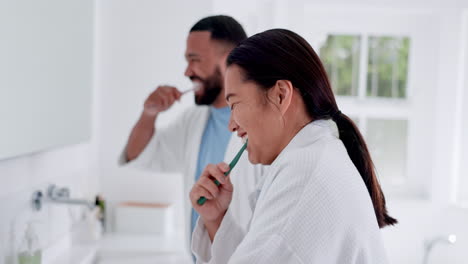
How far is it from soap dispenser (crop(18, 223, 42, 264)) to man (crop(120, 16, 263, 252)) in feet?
1.49

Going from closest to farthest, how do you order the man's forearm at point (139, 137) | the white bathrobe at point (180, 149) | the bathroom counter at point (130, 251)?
the white bathrobe at point (180, 149) → the man's forearm at point (139, 137) → the bathroom counter at point (130, 251)

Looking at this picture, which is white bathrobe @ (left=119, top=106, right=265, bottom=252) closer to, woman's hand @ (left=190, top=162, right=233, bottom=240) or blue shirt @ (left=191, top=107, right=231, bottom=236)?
blue shirt @ (left=191, top=107, right=231, bottom=236)

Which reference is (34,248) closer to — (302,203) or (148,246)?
(148,246)

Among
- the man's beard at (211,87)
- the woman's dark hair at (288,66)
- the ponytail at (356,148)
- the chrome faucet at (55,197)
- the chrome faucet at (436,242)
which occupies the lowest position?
the chrome faucet at (436,242)

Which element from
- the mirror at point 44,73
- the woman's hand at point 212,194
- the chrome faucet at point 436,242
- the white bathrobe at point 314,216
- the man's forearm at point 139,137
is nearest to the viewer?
the white bathrobe at point 314,216

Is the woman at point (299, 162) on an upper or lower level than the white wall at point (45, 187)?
upper

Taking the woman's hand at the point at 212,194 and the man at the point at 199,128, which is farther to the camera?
the man at the point at 199,128

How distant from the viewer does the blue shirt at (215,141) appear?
5.77 ft

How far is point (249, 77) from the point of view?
3.08 ft

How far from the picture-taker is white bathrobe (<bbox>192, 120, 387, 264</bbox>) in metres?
0.79

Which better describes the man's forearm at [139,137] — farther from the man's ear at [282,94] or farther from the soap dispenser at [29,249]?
the man's ear at [282,94]

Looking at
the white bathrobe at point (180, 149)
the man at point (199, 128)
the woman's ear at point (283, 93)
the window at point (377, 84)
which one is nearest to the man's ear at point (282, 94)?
the woman's ear at point (283, 93)

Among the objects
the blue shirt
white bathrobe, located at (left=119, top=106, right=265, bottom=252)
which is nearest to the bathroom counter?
white bathrobe, located at (left=119, top=106, right=265, bottom=252)

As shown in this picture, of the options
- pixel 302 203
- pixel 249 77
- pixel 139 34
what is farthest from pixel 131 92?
pixel 302 203
